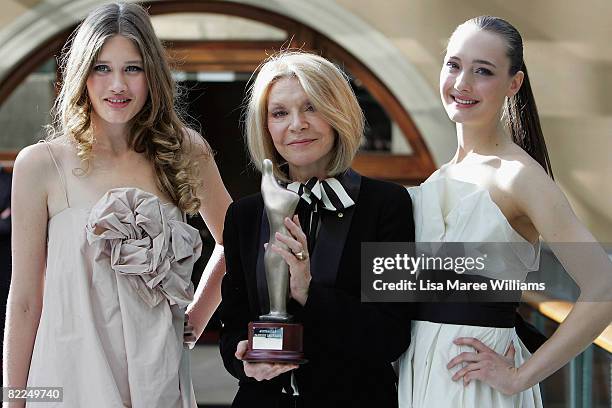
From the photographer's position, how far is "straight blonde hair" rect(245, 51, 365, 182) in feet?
7.80

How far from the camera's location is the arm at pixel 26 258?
2.47 m

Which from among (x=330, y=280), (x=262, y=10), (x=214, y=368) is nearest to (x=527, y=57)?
(x=262, y=10)

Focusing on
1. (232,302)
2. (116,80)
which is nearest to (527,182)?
(232,302)

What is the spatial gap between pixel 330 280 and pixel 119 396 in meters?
0.60

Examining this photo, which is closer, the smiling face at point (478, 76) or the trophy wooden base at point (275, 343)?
the trophy wooden base at point (275, 343)

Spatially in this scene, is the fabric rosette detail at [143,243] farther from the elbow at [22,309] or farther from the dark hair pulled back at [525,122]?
the dark hair pulled back at [525,122]

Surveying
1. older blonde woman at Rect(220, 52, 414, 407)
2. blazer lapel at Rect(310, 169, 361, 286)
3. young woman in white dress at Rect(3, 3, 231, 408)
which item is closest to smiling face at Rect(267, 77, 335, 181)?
older blonde woman at Rect(220, 52, 414, 407)

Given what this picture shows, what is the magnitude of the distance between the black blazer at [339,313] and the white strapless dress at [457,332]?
1.7 inches

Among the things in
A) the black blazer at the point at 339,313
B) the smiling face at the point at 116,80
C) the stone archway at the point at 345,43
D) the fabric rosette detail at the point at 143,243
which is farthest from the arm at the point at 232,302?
the stone archway at the point at 345,43

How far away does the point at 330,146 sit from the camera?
8.00 feet

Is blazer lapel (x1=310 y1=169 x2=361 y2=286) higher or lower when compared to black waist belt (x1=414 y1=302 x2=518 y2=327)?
higher

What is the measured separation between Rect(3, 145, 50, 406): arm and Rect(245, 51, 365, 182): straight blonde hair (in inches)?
21.3

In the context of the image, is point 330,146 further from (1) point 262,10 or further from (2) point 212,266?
(1) point 262,10

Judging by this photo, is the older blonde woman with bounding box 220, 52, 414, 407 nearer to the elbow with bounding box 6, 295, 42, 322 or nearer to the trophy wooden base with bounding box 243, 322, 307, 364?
the trophy wooden base with bounding box 243, 322, 307, 364
